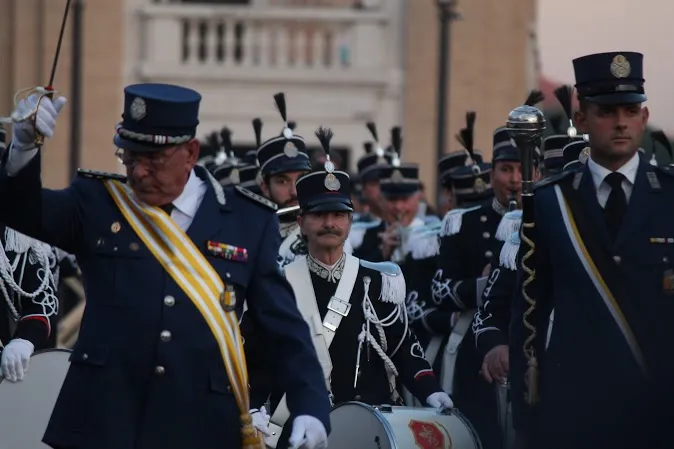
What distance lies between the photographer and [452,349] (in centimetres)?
1128

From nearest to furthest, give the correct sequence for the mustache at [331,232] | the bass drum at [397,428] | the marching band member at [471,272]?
the bass drum at [397,428] < the mustache at [331,232] < the marching band member at [471,272]

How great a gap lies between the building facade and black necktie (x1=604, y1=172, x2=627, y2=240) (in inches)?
695

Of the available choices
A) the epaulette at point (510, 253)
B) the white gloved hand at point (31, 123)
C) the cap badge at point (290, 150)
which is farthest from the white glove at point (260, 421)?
the cap badge at point (290, 150)

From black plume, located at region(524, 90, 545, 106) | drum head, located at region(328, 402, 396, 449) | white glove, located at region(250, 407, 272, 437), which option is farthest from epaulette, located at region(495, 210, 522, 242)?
white glove, located at region(250, 407, 272, 437)

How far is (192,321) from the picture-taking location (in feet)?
21.8

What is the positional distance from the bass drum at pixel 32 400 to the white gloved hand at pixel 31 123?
2687 millimetres

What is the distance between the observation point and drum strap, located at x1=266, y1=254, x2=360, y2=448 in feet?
30.4

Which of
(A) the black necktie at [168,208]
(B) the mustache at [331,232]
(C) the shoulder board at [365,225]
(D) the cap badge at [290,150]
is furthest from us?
(C) the shoulder board at [365,225]

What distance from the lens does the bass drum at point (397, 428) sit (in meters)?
8.27

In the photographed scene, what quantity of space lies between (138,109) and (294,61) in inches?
745

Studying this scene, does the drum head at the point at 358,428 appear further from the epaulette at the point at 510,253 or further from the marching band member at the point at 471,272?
the marching band member at the point at 471,272

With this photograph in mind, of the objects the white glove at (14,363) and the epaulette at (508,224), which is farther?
the epaulette at (508,224)

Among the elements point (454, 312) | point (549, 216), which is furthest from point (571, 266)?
point (454, 312)

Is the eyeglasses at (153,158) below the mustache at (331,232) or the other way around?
the other way around
